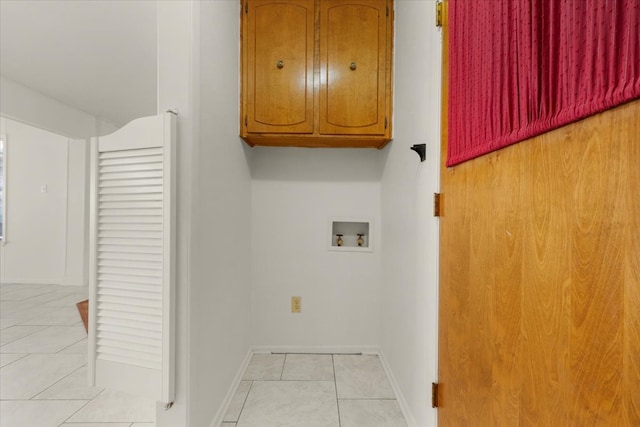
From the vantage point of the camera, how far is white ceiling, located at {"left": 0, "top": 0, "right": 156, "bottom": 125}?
1958 millimetres

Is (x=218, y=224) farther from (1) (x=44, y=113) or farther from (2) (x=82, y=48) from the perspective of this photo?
(1) (x=44, y=113)

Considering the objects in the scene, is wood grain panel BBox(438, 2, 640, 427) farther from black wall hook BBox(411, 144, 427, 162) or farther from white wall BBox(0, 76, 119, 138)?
white wall BBox(0, 76, 119, 138)

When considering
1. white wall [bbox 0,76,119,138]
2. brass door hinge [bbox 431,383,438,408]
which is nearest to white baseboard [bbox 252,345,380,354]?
brass door hinge [bbox 431,383,438,408]

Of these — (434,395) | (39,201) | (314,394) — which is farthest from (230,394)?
(39,201)

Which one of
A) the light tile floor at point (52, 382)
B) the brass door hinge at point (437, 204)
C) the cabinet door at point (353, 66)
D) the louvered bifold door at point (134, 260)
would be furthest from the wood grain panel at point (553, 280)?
the light tile floor at point (52, 382)

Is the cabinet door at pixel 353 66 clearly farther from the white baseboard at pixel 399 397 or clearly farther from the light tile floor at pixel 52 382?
the light tile floor at pixel 52 382

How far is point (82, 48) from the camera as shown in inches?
94.0

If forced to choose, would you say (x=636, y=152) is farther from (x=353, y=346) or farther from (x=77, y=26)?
(x=77, y=26)

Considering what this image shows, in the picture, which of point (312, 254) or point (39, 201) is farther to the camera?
point (39, 201)

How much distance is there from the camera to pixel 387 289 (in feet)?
6.25

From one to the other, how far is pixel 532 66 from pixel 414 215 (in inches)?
32.5

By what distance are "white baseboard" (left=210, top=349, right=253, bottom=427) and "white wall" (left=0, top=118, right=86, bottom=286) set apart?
3760mm

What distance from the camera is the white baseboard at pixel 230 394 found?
1374 mm

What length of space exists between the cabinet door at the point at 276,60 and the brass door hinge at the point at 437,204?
1.09 m
